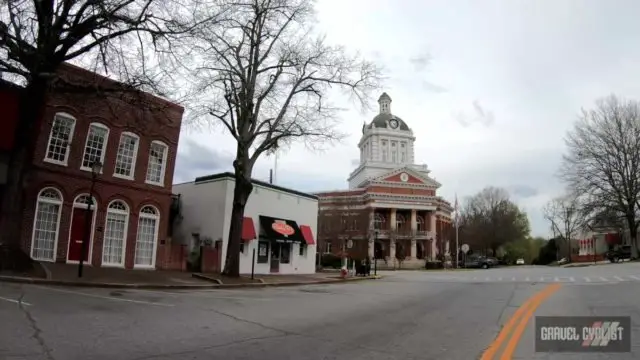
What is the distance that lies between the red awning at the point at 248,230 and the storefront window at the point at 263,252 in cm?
158

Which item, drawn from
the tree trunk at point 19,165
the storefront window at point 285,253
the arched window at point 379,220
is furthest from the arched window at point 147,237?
the arched window at point 379,220

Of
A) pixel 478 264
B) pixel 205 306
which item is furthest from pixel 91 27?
pixel 478 264

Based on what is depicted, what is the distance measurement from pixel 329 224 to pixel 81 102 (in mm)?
43783

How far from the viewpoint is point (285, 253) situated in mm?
32875

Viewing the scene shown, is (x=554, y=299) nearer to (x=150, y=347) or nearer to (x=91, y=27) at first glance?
(x=150, y=347)

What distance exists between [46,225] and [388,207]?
217 feet

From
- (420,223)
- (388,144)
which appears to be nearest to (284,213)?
(420,223)

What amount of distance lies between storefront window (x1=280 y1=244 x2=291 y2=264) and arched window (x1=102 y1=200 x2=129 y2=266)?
1071 centimetres

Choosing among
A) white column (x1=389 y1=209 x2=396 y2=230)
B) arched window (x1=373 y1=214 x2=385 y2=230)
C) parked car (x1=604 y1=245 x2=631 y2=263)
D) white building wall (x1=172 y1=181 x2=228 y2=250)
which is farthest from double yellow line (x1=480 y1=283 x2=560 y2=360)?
white column (x1=389 y1=209 x2=396 y2=230)

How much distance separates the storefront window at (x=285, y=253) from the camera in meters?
32.5

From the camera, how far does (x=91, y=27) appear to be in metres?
16.5

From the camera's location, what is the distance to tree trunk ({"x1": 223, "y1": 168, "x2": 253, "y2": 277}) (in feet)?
77.8

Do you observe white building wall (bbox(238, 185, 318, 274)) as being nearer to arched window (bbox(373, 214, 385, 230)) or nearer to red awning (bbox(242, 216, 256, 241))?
red awning (bbox(242, 216, 256, 241))

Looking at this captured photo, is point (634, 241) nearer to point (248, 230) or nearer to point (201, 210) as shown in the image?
point (248, 230)
